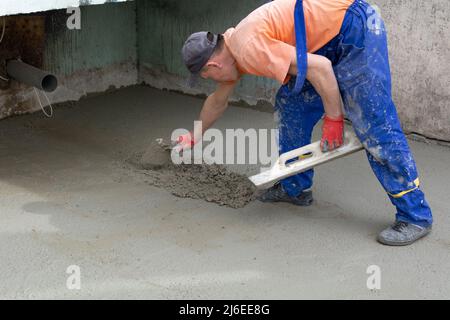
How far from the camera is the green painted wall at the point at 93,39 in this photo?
17.5 feet

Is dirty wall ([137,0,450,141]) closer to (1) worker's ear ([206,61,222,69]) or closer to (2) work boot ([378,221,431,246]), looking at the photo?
(2) work boot ([378,221,431,246])

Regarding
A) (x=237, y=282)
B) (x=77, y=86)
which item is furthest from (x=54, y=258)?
(x=77, y=86)


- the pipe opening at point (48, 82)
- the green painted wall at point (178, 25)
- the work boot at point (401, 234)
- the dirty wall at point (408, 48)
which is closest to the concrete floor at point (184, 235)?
the work boot at point (401, 234)

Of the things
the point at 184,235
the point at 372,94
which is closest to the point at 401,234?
the point at 372,94

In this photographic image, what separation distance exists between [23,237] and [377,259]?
1.73 meters

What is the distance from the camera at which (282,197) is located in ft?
13.0

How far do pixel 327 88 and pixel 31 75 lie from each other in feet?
8.01

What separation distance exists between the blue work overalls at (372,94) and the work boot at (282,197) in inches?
22.8

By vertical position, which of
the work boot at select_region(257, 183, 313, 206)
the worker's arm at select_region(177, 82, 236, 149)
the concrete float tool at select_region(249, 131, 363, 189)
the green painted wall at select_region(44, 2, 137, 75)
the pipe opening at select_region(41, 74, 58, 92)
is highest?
the green painted wall at select_region(44, 2, 137, 75)

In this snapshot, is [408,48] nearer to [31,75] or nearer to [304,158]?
[304,158]

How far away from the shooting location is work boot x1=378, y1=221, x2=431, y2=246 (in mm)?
3443

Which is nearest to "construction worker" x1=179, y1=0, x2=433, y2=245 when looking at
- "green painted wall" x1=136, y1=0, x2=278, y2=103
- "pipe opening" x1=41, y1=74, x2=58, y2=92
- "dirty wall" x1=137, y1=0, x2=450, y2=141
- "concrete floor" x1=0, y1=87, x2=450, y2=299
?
"concrete floor" x1=0, y1=87, x2=450, y2=299

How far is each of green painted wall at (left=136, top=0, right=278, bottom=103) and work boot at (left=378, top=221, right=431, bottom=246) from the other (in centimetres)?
209

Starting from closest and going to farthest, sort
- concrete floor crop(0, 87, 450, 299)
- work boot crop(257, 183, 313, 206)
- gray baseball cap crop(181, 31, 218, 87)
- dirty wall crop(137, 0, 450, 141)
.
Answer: concrete floor crop(0, 87, 450, 299), gray baseball cap crop(181, 31, 218, 87), work boot crop(257, 183, 313, 206), dirty wall crop(137, 0, 450, 141)
